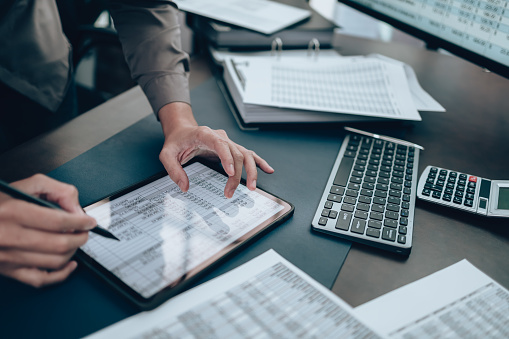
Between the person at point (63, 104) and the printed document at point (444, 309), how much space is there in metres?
0.26

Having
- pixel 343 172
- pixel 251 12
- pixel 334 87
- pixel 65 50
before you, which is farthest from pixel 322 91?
pixel 65 50

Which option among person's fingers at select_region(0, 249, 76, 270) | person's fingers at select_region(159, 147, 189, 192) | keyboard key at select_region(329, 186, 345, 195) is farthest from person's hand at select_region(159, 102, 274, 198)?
person's fingers at select_region(0, 249, 76, 270)

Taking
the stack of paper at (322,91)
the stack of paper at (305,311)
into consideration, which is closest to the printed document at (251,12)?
the stack of paper at (322,91)

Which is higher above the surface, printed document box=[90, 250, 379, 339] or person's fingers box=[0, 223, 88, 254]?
person's fingers box=[0, 223, 88, 254]

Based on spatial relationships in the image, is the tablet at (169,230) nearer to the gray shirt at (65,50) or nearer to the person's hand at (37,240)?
the person's hand at (37,240)

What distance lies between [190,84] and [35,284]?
66 cm

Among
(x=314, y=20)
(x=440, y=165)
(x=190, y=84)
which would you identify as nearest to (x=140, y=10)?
(x=190, y=84)

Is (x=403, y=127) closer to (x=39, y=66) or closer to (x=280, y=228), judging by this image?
(x=280, y=228)

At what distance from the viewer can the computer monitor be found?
2.49ft

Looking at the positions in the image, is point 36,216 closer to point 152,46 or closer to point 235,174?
point 235,174

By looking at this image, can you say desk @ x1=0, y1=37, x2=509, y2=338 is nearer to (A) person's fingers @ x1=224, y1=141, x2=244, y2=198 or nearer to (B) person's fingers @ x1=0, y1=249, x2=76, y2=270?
(A) person's fingers @ x1=224, y1=141, x2=244, y2=198

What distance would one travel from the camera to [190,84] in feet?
3.27

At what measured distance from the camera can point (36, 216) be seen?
16.8 inches

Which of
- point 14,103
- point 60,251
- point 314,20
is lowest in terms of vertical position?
point 14,103
